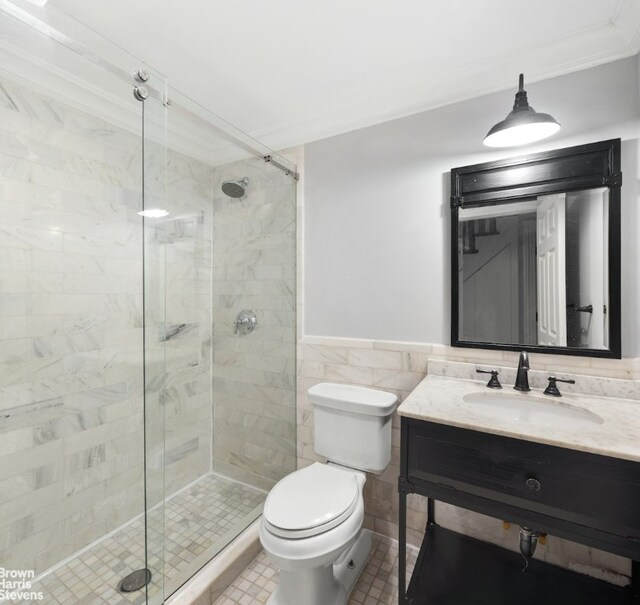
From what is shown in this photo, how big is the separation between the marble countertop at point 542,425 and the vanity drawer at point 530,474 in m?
0.04

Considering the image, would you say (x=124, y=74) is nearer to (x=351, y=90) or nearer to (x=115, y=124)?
(x=115, y=124)

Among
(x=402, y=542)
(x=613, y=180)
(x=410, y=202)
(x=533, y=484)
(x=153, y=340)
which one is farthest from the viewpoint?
(x=410, y=202)

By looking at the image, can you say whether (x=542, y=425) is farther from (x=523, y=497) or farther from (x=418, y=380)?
(x=418, y=380)

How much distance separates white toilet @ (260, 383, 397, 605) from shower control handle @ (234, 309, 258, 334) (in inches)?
23.2

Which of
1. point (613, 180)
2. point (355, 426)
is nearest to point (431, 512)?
point (355, 426)

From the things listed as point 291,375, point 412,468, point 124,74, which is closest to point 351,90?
point 124,74

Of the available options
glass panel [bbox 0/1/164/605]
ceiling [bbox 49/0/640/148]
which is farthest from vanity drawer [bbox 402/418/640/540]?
ceiling [bbox 49/0/640/148]

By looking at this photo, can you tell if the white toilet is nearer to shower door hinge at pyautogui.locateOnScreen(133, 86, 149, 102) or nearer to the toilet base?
the toilet base

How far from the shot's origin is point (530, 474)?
1060 millimetres

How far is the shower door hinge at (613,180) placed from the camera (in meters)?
1.36

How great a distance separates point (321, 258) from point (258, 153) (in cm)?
72

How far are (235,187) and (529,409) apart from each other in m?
1.88

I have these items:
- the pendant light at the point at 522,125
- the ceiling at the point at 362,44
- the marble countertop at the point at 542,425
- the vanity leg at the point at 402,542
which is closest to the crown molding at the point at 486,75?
the ceiling at the point at 362,44

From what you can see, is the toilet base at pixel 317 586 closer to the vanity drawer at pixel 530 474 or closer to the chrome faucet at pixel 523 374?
the vanity drawer at pixel 530 474
